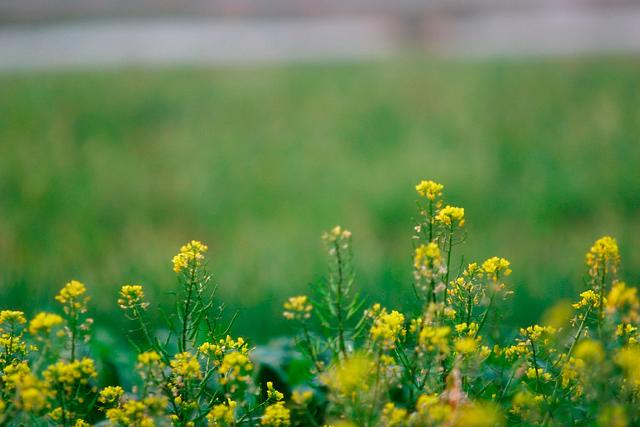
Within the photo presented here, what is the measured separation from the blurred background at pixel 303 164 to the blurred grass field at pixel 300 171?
16 millimetres

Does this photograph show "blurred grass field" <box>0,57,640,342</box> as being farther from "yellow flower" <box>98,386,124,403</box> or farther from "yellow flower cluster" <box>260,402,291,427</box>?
"yellow flower cluster" <box>260,402,291,427</box>

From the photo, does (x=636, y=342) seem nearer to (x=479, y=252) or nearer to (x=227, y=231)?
(x=479, y=252)

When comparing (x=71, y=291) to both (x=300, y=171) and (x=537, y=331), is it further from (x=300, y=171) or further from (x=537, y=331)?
(x=300, y=171)

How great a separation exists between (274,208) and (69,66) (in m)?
3.48

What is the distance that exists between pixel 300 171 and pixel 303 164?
0.09m

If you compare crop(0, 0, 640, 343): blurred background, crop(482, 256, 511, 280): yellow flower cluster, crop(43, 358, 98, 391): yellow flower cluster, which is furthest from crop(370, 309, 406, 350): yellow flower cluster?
crop(0, 0, 640, 343): blurred background

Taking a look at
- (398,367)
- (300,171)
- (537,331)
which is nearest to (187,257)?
(398,367)

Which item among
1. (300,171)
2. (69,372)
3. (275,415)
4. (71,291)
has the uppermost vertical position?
(300,171)

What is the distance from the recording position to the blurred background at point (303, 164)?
263 centimetres

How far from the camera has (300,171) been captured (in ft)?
12.8

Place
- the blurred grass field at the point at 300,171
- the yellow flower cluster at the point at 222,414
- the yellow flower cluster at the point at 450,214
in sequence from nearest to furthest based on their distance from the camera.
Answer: the yellow flower cluster at the point at 222,414, the yellow flower cluster at the point at 450,214, the blurred grass field at the point at 300,171

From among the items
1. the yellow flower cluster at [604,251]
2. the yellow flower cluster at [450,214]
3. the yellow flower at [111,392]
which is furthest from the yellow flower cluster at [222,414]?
the yellow flower cluster at [604,251]

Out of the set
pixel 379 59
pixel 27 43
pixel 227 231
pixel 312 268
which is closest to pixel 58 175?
pixel 227 231

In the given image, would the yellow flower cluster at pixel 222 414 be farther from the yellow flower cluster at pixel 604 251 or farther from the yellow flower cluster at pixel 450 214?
the yellow flower cluster at pixel 604 251
